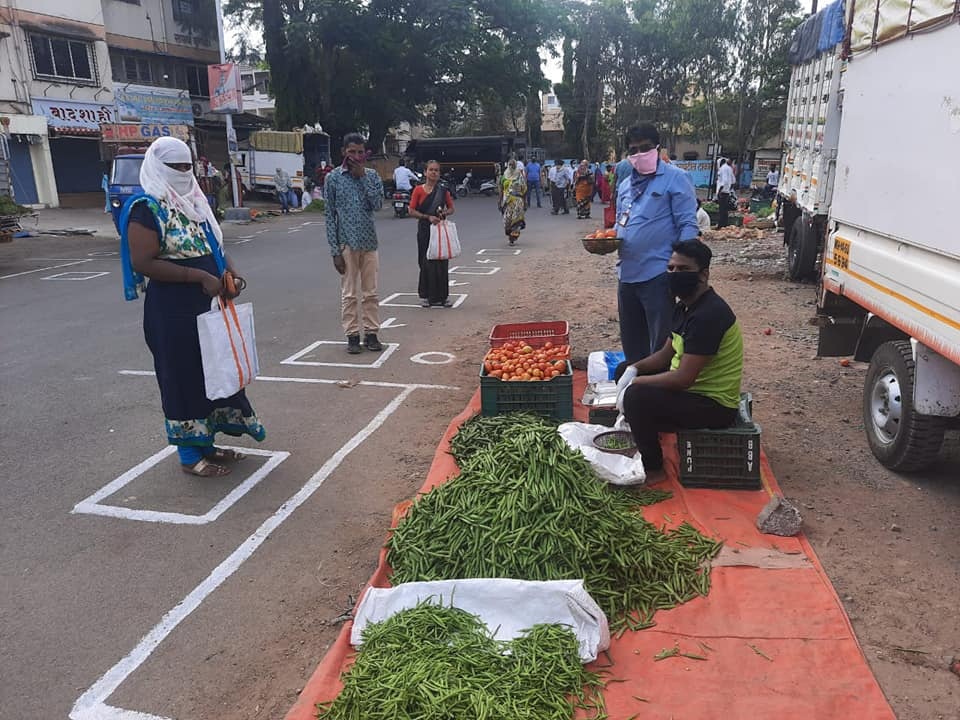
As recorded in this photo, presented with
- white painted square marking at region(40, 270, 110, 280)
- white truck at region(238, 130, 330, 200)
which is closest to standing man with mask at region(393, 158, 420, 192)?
white truck at region(238, 130, 330, 200)

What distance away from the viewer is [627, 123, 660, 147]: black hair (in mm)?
5113

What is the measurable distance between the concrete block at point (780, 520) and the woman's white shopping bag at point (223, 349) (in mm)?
3139

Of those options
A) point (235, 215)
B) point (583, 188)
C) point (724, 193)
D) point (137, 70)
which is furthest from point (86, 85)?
point (724, 193)

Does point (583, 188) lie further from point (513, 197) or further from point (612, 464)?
point (612, 464)

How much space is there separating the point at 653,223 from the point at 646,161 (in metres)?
0.44

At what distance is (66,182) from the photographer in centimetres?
2736

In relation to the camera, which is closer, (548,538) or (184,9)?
(548,538)

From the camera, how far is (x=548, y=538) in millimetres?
3258

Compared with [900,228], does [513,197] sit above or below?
below

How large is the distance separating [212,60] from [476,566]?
120 ft

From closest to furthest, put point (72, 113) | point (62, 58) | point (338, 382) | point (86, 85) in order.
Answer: point (338, 382), point (62, 58), point (72, 113), point (86, 85)

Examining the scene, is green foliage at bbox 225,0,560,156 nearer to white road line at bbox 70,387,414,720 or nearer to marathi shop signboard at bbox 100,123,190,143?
marathi shop signboard at bbox 100,123,190,143

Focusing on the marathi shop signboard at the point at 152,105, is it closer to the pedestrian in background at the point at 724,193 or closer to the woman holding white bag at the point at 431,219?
the pedestrian in background at the point at 724,193

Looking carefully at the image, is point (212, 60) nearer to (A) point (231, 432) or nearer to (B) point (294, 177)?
(B) point (294, 177)
